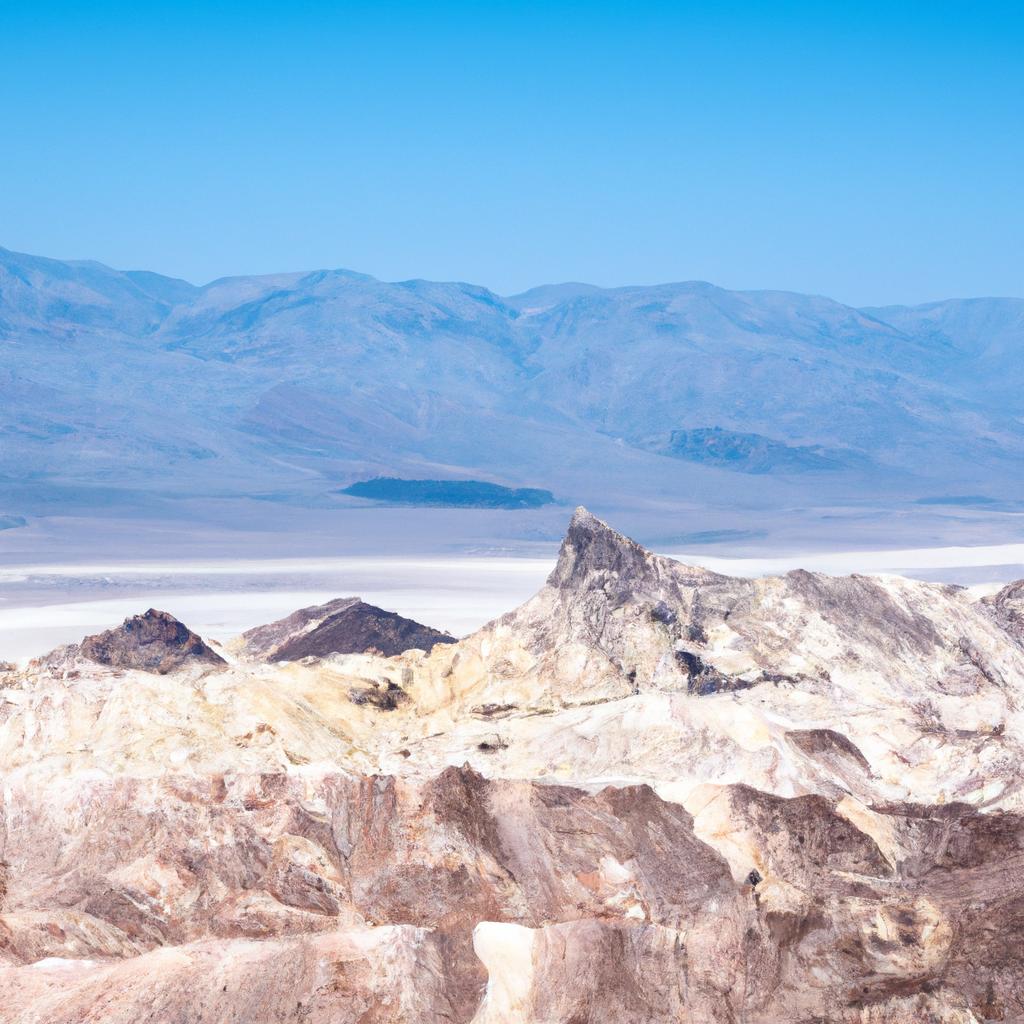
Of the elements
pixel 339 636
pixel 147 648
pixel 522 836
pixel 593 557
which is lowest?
pixel 522 836

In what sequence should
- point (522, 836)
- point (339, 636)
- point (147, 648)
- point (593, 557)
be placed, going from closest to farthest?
1. point (522, 836)
2. point (147, 648)
3. point (593, 557)
4. point (339, 636)

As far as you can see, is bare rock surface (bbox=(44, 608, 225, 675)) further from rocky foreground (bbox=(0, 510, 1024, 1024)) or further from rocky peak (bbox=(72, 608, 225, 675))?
rocky foreground (bbox=(0, 510, 1024, 1024))

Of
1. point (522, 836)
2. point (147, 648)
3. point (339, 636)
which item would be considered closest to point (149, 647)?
point (147, 648)

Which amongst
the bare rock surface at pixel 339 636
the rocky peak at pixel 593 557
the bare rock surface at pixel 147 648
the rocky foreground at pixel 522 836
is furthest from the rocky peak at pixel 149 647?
the rocky peak at pixel 593 557

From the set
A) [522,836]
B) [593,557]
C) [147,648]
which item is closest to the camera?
[522,836]

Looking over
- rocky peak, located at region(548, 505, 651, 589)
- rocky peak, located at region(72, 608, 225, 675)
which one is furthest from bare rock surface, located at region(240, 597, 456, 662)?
rocky peak, located at region(548, 505, 651, 589)

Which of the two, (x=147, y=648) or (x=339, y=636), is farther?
(x=339, y=636)

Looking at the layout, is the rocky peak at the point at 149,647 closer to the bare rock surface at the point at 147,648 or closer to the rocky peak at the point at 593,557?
the bare rock surface at the point at 147,648

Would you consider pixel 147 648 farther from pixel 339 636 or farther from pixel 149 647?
pixel 339 636
